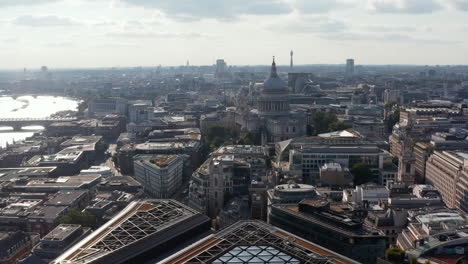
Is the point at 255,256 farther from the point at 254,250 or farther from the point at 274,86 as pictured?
the point at 274,86

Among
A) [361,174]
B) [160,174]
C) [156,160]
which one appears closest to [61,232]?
Answer: [160,174]

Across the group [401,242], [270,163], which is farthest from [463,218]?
[270,163]

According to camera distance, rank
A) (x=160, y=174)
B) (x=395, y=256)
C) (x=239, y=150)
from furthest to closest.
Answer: (x=239, y=150)
(x=160, y=174)
(x=395, y=256)

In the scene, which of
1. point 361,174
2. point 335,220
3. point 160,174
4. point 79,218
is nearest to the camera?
point 335,220

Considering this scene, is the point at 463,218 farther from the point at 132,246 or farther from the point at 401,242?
the point at 132,246

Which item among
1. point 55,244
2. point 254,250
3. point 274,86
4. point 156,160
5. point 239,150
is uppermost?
point 274,86

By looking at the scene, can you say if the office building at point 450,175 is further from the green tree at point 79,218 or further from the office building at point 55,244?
the office building at point 55,244
